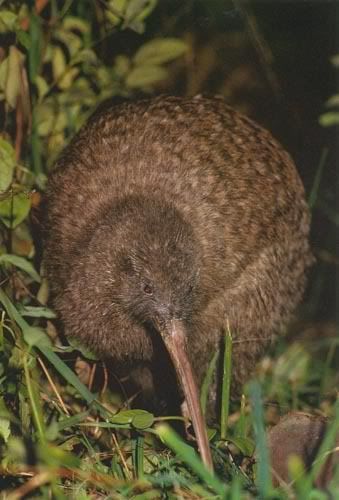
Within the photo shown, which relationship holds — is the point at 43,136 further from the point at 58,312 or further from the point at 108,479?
the point at 108,479

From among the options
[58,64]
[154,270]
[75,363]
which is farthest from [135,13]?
[75,363]

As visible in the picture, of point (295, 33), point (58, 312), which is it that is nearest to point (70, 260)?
point (58, 312)

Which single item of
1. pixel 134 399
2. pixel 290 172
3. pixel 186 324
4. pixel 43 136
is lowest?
pixel 134 399

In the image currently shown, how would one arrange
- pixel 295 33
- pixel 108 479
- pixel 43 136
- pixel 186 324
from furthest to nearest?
pixel 295 33 → pixel 43 136 → pixel 186 324 → pixel 108 479

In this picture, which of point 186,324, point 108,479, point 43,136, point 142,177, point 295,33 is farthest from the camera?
point 295,33

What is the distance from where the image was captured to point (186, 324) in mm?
3117

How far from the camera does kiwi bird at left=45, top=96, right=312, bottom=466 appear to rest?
3.11m

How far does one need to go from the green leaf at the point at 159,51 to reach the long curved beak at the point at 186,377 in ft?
3.77

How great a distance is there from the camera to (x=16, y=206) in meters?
3.03

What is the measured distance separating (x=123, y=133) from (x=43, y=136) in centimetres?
42

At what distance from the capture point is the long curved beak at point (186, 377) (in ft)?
8.54

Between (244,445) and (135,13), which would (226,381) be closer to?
(244,445)

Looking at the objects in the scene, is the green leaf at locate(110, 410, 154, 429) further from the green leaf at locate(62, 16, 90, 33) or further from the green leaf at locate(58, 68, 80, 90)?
A: the green leaf at locate(62, 16, 90, 33)

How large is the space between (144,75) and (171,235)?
2.85 feet
